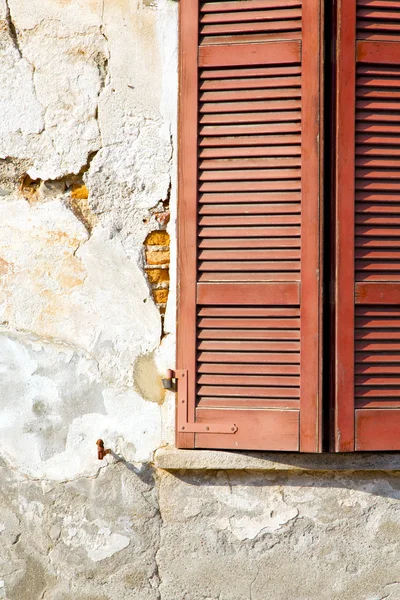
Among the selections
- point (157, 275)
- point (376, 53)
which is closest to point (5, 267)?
point (157, 275)

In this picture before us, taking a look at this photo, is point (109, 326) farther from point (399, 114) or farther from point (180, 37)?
point (399, 114)

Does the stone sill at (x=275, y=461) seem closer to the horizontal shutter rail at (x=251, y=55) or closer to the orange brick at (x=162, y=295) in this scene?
the orange brick at (x=162, y=295)

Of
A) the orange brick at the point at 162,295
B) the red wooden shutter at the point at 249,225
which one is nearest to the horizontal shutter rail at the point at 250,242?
the red wooden shutter at the point at 249,225

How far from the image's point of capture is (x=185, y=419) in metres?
2.78

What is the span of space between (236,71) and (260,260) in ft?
2.16

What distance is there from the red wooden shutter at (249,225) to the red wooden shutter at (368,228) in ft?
0.30

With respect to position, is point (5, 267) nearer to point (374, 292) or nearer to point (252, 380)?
point (252, 380)

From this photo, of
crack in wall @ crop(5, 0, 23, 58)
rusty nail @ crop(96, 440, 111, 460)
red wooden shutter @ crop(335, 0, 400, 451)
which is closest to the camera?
red wooden shutter @ crop(335, 0, 400, 451)

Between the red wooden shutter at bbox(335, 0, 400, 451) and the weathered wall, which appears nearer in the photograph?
the red wooden shutter at bbox(335, 0, 400, 451)

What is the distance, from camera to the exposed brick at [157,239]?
291cm

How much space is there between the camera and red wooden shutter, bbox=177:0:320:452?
273cm

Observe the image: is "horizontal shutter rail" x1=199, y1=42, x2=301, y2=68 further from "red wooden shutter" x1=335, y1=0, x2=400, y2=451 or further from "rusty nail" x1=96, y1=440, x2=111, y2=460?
"rusty nail" x1=96, y1=440, x2=111, y2=460

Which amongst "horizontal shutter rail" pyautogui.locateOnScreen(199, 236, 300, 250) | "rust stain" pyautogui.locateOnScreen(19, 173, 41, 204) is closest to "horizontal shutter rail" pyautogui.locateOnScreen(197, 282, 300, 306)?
"horizontal shutter rail" pyautogui.locateOnScreen(199, 236, 300, 250)

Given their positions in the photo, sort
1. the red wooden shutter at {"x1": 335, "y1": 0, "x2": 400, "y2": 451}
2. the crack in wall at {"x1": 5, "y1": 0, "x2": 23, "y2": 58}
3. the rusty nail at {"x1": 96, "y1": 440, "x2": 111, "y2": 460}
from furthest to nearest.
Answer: the crack in wall at {"x1": 5, "y1": 0, "x2": 23, "y2": 58}
the rusty nail at {"x1": 96, "y1": 440, "x2": 111, "y2": 460}
the red wooden shutter at {"x1": 335, "y1": 0, "x2": 400, "y2": 451}
